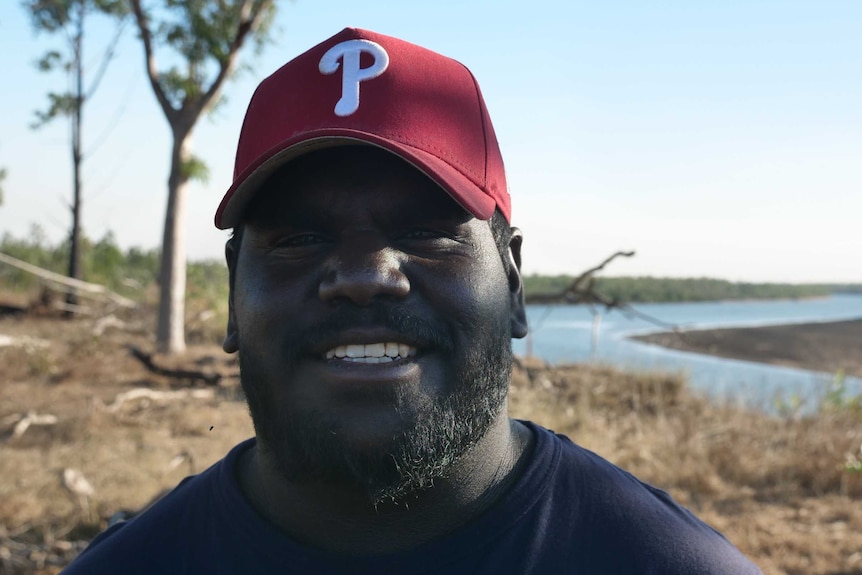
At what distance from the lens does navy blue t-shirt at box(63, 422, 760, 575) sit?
47.7 inches

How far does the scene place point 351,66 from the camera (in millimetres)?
1334

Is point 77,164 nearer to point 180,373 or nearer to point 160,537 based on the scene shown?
point 180,373

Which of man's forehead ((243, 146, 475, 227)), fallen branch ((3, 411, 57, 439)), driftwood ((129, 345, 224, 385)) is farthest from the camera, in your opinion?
driftwood ((129, 345, 224, 385))

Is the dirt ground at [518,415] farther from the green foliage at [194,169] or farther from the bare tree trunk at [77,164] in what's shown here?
the bare tree trunk at [77,164]

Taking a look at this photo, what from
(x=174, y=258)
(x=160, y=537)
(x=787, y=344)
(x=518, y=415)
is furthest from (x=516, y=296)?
(x=787, y=344)

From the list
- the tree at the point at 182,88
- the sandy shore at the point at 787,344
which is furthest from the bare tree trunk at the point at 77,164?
the sandy shore at the point at 787,344

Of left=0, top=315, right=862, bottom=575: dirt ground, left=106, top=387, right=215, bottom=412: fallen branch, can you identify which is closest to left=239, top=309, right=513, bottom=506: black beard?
left=0, top=315, right=862, bottom=575: dirt ground

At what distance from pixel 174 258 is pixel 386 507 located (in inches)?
398

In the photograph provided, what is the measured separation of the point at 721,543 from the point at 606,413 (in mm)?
6277

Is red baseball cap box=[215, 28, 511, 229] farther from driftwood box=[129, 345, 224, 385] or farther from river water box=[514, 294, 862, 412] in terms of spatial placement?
driftwood box=[129, 345, 224, 385]

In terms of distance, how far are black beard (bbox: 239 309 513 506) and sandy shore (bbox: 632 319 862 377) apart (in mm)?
18302

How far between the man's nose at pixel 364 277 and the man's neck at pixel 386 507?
34 centimetres

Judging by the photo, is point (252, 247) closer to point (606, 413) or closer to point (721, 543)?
point (721, 543)

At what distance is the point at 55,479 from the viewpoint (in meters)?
4.87
